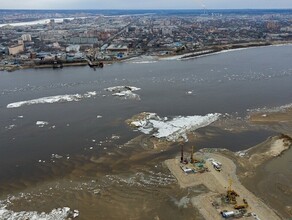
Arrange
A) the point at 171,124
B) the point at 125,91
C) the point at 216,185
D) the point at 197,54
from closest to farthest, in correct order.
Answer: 1. the point at 216,185
2. the point at 171,124
3. the point at 125,91
4. the point at 197,54

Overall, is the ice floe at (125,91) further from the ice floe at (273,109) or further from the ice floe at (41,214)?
the ice floe at (41,214)

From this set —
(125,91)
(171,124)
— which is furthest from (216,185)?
(125,91)

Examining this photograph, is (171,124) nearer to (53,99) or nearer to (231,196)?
(231,196)

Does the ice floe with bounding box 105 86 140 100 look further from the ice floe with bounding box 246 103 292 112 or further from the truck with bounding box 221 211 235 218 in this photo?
the truck with bounding box 221 211 235 218

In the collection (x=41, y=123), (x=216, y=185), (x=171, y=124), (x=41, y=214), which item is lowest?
(x=41, y=214)

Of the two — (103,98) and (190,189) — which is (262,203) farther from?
(103,98)

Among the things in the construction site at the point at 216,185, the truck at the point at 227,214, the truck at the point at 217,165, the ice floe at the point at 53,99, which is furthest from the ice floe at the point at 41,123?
the truck at the point at 227,214
